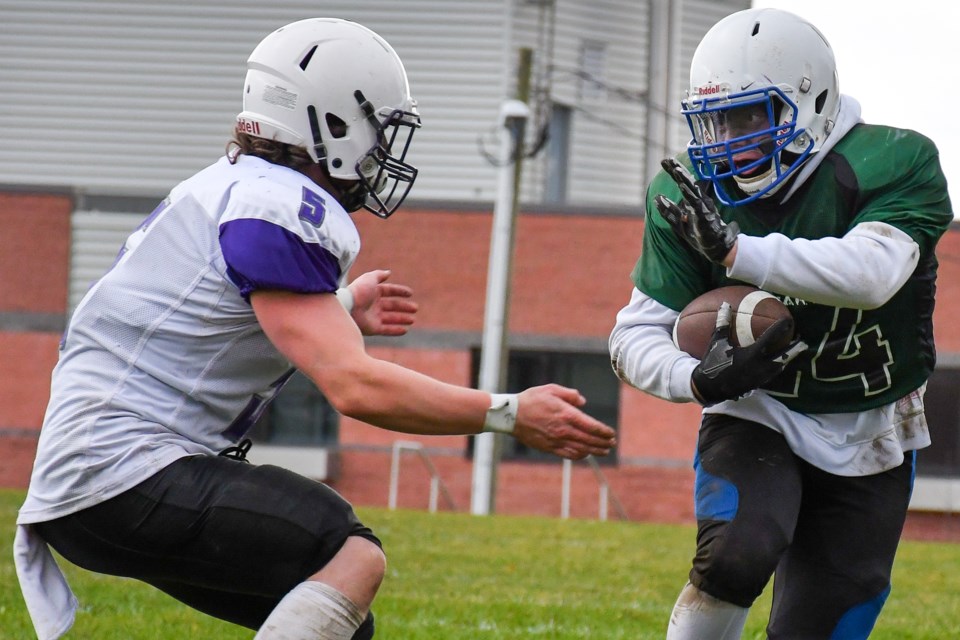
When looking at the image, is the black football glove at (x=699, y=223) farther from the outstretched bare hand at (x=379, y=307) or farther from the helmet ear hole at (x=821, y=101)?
the outstretched bare hand at (x=379, y=307)

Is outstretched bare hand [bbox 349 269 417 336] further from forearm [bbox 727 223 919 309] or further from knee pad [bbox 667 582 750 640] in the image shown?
knee pad [bbox 667 582 750 640]

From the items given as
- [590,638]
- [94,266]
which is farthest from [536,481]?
[590,638]

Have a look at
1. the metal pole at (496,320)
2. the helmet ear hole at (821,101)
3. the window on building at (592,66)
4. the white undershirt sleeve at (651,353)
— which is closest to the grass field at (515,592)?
the white undershirt sleeve at (651,353)

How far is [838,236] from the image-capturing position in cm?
395

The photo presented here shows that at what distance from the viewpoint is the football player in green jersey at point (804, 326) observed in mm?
3812

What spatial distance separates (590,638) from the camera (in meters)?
5.51

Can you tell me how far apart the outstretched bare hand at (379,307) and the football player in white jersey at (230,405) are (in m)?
0.60

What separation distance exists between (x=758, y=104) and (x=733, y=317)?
0.62 m

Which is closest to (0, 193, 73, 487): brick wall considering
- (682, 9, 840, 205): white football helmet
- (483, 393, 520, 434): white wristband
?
(682, 9, 840, 205): white football helmet

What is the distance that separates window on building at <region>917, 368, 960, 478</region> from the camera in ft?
64.9

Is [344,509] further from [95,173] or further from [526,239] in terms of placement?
[95,173]

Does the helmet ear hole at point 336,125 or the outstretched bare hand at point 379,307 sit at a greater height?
the helmet ear hole at point 336,125

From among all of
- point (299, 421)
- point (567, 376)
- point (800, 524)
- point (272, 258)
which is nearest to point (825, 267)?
point (800, 524)

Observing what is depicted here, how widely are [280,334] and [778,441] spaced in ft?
→ 5.16
